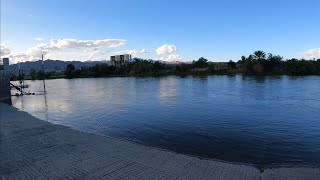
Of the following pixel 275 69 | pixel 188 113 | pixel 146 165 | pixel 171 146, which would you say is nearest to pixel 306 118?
pixel 188 113

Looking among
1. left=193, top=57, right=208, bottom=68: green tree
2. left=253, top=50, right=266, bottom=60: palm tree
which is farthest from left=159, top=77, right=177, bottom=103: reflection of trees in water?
left=193, top=57, right=208, bottom=68: green tree

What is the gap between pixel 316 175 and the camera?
26.8 feet

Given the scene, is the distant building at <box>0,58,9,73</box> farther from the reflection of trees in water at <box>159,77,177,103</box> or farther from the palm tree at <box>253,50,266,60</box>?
the palm tree at <box>253,50,266,60</box>

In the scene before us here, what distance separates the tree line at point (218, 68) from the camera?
10809cm

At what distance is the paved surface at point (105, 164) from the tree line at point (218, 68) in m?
65.1

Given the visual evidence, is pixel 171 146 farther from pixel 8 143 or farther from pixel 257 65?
pixel 257 65

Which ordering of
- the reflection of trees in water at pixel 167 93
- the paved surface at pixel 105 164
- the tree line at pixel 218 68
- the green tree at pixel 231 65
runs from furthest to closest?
the green tree at pixel 231 65 < the tree line at pixel 218 68 < the reflection of trees in water at pixel 167 93 < the paved surface at pixel 105 164

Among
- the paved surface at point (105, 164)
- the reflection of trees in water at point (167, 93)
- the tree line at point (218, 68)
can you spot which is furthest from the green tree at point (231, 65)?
the paved surface at point (105, 164)

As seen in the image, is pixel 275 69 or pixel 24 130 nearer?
pixel 24 130

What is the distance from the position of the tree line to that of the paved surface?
6507 cm

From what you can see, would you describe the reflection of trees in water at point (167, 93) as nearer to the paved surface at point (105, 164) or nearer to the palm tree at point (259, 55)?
the paved surface at point (105, 164)

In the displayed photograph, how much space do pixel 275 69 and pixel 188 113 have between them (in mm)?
103421

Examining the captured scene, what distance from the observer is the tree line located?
108094 mm

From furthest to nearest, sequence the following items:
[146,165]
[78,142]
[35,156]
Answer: [78,142]
[35,156]
[146,165]
